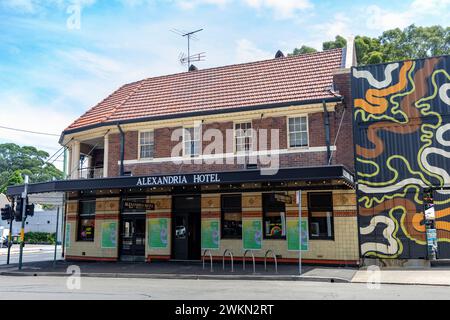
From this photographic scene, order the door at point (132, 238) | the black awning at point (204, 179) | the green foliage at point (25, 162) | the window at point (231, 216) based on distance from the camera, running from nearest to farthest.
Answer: the black awning at point (204, 179), the window at point (231, 216), the door at point (132, 238), the green foliage at point (25, 162)

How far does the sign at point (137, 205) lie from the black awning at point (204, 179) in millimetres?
970

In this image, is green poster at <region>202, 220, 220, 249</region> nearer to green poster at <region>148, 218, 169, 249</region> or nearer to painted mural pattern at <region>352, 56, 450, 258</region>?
green poster at <region>148, 218, 169, 249</region>

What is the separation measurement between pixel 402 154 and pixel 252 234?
266 inches

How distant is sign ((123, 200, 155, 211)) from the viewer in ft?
60.3

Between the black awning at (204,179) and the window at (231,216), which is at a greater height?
the black awning at (204,179)

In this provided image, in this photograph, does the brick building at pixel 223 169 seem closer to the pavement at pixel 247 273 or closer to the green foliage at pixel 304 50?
the pavement at pixel 247 273

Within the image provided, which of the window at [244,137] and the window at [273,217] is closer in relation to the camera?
the window at [273,217]

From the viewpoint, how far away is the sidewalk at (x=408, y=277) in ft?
42.4

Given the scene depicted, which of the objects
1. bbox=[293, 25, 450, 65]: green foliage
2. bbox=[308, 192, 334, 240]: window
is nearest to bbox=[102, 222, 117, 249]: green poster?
bbox=[308, 192, 334, 240]: window

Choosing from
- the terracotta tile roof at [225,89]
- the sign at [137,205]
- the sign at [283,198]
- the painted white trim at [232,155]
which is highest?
the terracotta tile roof at [225,89]

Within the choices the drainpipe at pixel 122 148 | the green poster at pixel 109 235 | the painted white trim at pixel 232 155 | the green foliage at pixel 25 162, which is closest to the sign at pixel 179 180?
the painted white trim at pixel 232 155

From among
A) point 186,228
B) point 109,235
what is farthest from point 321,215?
point 109,235

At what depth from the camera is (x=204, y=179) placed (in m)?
16.6

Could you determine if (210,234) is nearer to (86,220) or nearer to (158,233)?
(158,233)
